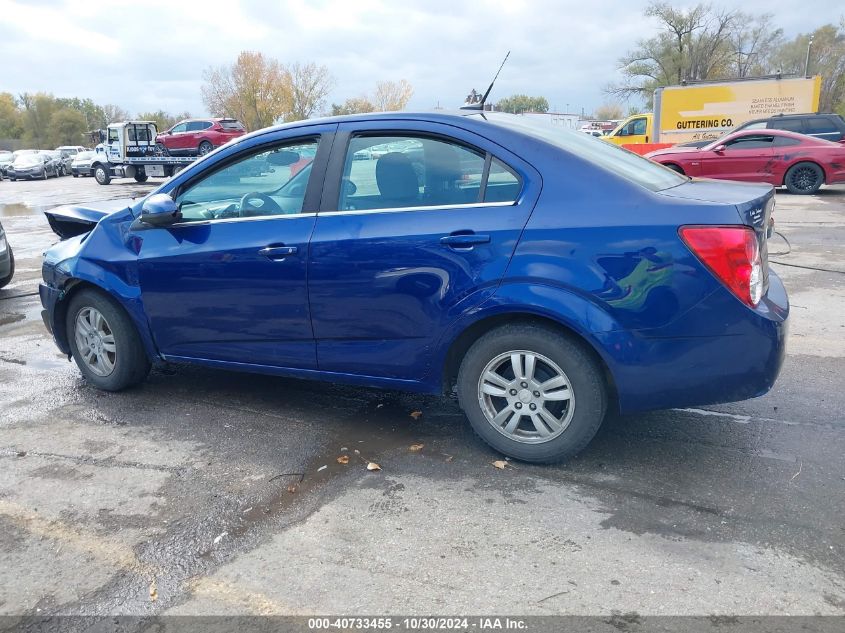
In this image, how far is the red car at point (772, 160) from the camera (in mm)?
15555

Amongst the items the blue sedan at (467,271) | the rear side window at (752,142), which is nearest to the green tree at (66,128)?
the rear side window at (752,142)

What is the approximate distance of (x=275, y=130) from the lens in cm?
407

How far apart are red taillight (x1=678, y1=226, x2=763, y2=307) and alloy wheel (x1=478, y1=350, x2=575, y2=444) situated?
84 centimetres

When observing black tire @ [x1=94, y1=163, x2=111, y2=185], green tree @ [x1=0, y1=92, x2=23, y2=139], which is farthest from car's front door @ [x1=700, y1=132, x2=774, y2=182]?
green tree @ [x1=0, y1=92, x2=23, y2=139]

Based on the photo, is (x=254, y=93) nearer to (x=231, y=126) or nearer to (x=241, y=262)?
(x=231, y=126)

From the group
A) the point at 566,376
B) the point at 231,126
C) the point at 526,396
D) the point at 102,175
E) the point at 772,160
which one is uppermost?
the point at 231,126

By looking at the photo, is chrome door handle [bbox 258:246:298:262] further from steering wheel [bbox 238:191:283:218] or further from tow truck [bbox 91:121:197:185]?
tow truck [bbox 91:121:197:185]

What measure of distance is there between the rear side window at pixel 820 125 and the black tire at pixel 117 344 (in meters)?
18.5

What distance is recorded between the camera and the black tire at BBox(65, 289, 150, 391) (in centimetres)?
452

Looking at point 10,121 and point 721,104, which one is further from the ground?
point 10,121

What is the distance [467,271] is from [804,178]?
15.6m

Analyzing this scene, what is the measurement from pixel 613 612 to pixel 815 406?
2.51 metres

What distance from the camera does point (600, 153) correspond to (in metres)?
3.73

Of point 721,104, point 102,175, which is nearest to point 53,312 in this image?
point 721,104
